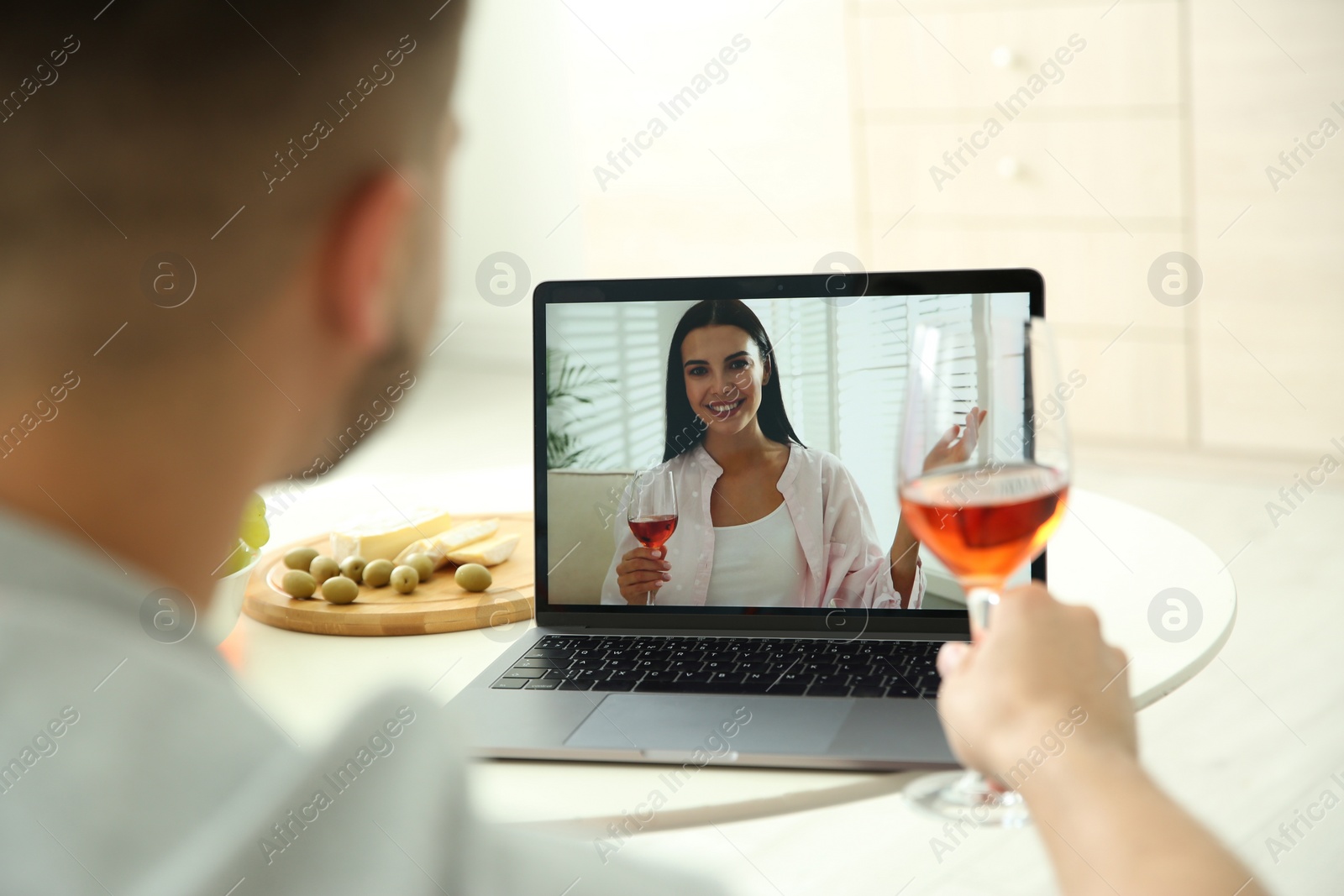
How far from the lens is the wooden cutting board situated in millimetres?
1135

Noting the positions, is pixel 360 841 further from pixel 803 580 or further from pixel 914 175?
pixel 914 175

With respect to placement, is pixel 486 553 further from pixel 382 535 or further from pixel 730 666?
pixel 730 666

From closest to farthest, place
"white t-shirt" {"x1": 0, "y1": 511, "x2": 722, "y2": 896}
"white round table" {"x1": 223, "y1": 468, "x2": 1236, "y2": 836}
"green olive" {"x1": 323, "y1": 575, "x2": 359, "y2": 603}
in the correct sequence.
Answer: "white t-shirt" {"x1": 0, "y1": 511, "x2": 722, "y2": 896}
"white round table" {"x1": 223, "y1": 468, "x2": 1236, "y2": 836}
"green olive" {"x1": 323, "y1": 575, "x2": 359, "y2": 603}

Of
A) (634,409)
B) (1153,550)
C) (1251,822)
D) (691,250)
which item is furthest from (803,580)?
(691,250)

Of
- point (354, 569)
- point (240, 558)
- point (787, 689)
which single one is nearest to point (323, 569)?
point (354, 569)

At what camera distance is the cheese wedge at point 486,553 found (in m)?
1.23

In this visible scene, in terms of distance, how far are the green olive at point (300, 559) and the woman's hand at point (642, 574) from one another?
12.6 inches

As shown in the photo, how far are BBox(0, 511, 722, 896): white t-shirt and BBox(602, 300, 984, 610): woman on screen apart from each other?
69 cm

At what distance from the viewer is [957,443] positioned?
2.42 feet

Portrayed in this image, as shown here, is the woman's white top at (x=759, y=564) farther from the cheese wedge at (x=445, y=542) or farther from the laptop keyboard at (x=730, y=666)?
the cheese wedge at (x=445, y=542)

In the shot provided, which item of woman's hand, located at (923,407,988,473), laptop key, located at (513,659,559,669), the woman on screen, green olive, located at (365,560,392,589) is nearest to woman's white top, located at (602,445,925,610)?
the woman on screen

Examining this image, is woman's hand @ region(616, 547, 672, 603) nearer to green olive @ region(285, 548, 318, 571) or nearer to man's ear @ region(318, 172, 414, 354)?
green olive @ region(285, 548, 318, 571)

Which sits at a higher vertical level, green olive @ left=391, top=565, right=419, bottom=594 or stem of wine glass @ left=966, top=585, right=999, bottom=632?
stem of wine glass @ left=966, top=585, right=999, bottom=632

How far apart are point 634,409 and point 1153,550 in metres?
0.54
